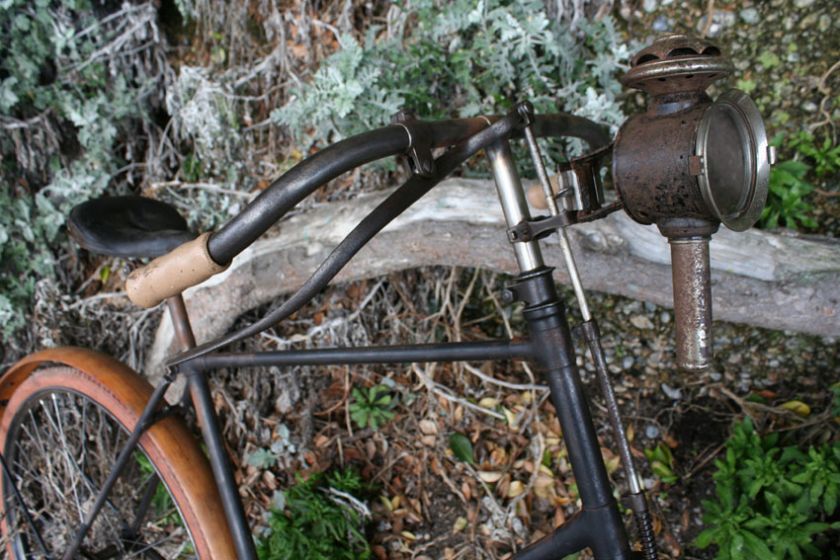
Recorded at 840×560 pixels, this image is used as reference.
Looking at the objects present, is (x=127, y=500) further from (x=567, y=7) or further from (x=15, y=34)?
(x=567, y=7)

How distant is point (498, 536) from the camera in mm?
2418

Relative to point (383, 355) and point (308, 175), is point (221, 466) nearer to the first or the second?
point (383, 355)

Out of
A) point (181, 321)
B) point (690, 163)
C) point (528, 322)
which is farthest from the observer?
point (181, 321)

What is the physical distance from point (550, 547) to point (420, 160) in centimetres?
90

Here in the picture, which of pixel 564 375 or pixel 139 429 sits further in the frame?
pixel 139 429

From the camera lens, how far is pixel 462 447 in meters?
2.60

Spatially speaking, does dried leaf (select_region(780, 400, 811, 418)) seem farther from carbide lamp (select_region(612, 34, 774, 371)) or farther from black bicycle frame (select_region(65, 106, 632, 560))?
carbide lamp (select_region(612, 34, 774, 371))

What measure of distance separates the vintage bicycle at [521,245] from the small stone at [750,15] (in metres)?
1.20

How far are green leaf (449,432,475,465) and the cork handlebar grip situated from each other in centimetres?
152

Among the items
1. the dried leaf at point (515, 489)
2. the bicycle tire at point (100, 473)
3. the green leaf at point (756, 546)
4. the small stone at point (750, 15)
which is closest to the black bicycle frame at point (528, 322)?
the bicycle tire at point (100, 473)

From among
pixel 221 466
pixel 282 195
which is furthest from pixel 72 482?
pixel 282 195

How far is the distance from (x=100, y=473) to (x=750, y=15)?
10.4 ft

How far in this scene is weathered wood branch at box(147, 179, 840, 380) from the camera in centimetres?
204

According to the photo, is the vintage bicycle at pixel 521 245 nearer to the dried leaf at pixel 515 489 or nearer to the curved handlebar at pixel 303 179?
the curved handlebar at pixel 303 179
